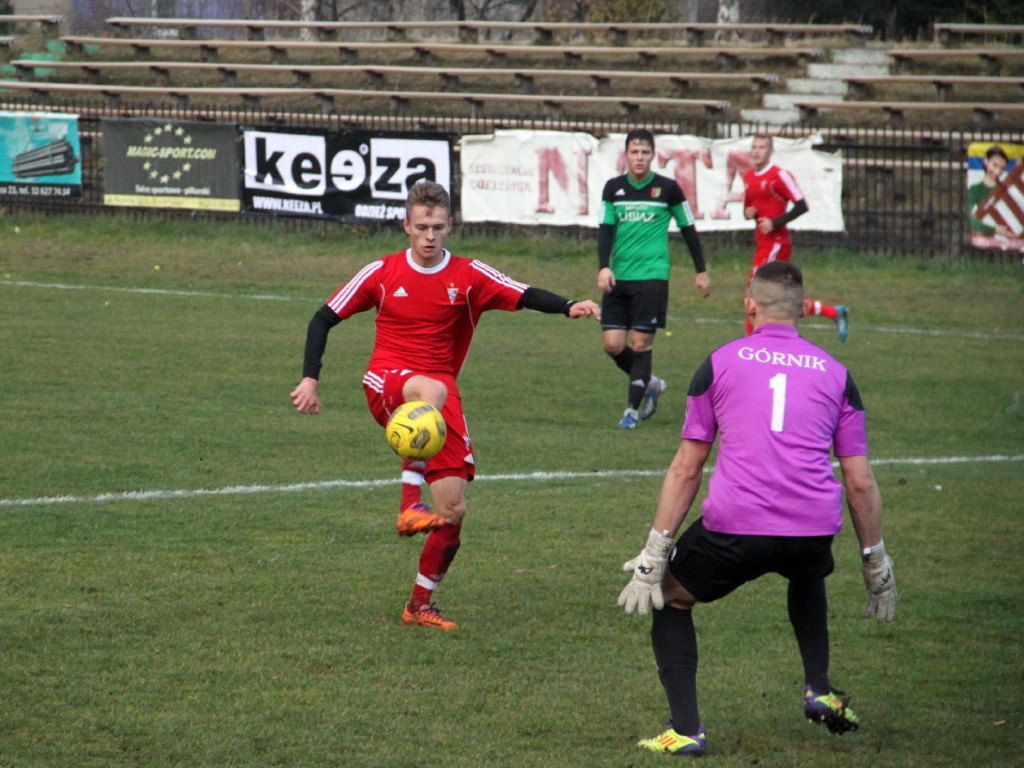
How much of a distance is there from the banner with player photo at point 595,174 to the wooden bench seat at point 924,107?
17.2 ft

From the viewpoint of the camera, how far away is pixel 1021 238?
20.2 m

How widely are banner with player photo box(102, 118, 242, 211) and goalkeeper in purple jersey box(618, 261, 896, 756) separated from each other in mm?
18978

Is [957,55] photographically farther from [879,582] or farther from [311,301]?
[879,582]

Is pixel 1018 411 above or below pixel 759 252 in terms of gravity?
below

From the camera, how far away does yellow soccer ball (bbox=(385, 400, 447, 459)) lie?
6172 millimetres

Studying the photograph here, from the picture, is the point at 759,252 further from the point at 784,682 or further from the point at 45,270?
the point at 45,270

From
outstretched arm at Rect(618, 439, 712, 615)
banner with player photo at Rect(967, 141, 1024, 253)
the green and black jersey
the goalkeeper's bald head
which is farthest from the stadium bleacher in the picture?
outstretched arm at Rect(618, 439, 712, 615)

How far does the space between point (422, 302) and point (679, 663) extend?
8.08 ft

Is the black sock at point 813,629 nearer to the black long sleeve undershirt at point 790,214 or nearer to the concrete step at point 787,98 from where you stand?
the black long sleeve undershirt at point 790,214

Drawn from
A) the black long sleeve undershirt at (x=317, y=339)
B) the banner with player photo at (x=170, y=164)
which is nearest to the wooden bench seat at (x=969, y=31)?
the banner with player photo at (x=170, y=164)

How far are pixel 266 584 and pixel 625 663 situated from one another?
192cm

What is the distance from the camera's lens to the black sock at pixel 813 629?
5.10 metres

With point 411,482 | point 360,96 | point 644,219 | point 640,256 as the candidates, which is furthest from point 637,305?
point 360,96

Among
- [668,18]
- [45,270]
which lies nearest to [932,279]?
[45,270]
